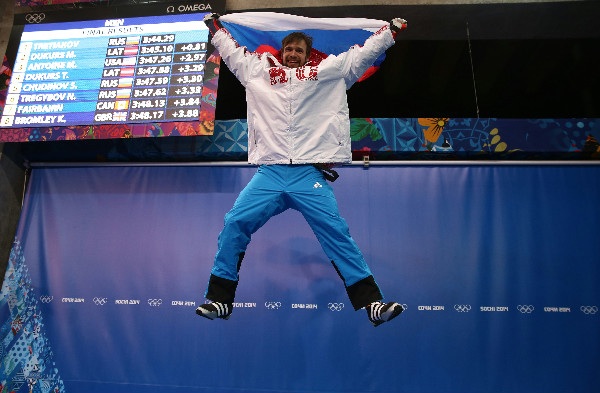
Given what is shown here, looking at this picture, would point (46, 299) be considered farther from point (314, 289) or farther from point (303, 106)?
point (303, 106)

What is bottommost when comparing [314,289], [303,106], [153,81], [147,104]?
[314,289]

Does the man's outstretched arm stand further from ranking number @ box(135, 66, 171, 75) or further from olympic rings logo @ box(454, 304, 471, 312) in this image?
olympic rings logo @ box(454, 304, 471, 312)

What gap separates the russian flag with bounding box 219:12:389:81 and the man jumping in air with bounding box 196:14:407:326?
10.1 inches

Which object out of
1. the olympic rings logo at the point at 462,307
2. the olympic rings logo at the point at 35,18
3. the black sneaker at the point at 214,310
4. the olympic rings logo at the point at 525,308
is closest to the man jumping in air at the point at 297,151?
the black sneaker at the point at 214,310

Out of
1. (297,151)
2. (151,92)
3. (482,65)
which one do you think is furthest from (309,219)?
(482,65)

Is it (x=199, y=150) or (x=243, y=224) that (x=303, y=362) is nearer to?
(x=243, y=224)

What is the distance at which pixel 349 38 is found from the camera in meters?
3.36

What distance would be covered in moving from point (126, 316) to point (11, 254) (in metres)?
1.31

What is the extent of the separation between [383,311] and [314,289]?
1.49m

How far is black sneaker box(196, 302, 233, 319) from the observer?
247 cm

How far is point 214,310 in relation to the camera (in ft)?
8.25

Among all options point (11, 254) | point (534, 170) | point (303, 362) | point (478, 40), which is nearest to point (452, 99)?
point (478, 40)

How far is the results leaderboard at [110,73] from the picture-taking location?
4.00m

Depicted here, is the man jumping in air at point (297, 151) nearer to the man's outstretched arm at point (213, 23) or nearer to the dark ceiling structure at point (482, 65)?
the man's outstretched arm at point (213, 23)
